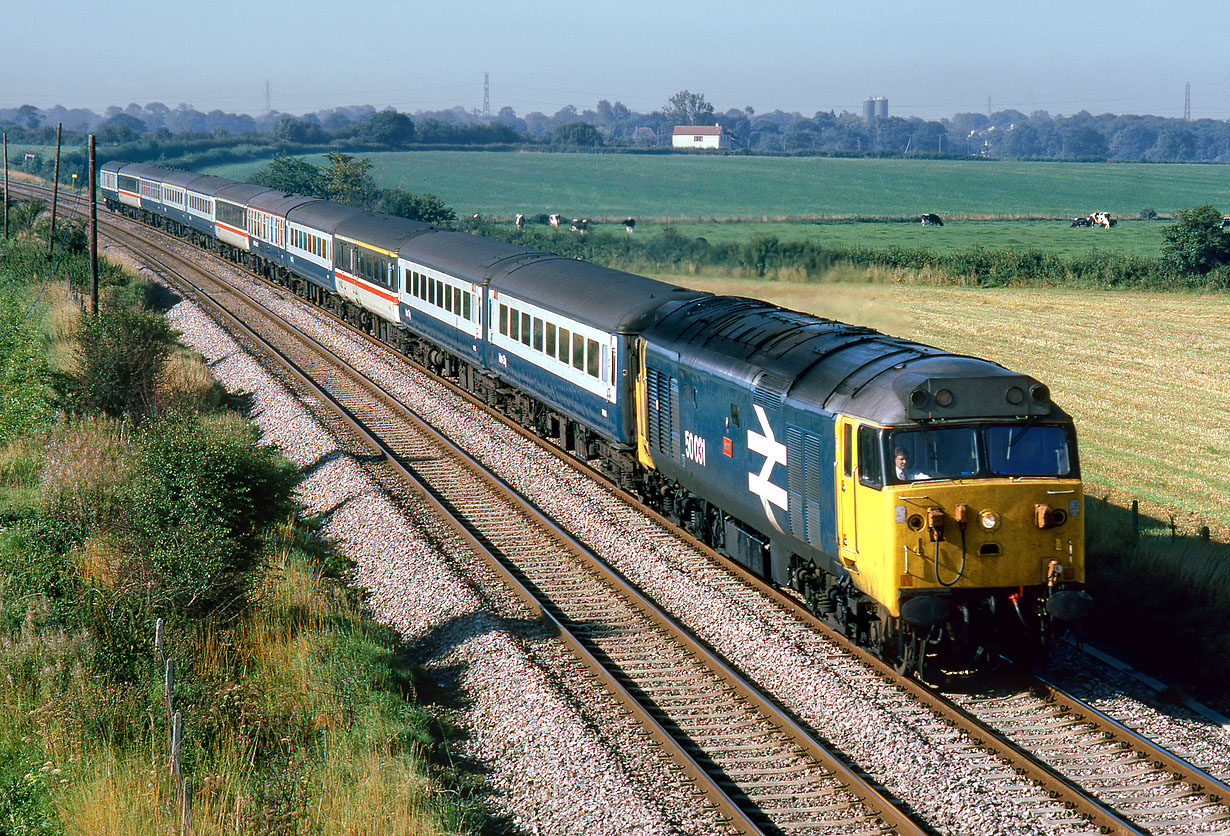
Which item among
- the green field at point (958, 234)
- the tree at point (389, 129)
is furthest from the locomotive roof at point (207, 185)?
the tree at point (389, 129)

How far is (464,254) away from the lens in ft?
96.8

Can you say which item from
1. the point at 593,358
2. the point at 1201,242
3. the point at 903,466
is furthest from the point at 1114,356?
the point at 903,466

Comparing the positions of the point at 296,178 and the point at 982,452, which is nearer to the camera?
the point at 982,452

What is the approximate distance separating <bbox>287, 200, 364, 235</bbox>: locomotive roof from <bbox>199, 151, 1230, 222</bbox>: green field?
5465 centimetres

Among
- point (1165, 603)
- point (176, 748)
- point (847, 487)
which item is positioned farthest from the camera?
point (1165, 603)

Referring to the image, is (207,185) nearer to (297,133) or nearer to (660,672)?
(660,672)

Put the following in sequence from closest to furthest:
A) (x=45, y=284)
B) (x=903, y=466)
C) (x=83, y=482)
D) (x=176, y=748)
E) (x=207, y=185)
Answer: (x=176, y=748) → (x=903, y=466) → (x=83, y=482) → (x=45, y=284) → (x=207, y=185)

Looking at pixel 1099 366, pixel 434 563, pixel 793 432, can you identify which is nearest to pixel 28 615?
pixel 434 563

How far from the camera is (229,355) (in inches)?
1341

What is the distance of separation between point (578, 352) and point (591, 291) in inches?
49.2

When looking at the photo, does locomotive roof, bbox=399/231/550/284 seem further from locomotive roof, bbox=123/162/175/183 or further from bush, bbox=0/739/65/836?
locomotive roof, bbox=123/162/175/183

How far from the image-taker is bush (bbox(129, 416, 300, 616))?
15125mm

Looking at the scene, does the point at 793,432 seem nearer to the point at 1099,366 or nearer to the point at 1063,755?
the point at 1063,755

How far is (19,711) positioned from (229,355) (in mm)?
23325
